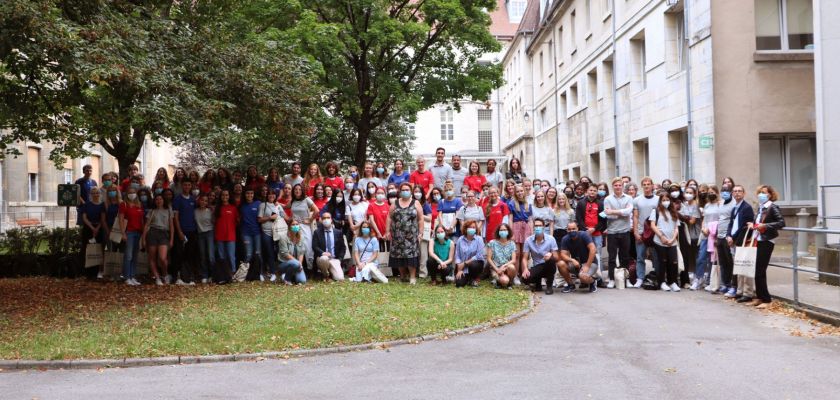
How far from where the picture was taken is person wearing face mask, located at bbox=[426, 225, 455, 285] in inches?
572

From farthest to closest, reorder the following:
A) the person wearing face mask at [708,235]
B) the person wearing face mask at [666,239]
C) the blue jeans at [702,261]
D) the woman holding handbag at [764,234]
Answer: the person wearing face mask at [666,239] < the blue jeans at [702,261] < the person wearing face mask at [708,235] < the woman holding handbag at [764,234]

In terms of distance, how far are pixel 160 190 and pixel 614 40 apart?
55.1 ft

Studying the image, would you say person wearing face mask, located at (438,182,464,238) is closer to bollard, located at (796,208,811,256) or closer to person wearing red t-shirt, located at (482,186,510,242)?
person wearing red t-shirt, located at (482,186,510,242)

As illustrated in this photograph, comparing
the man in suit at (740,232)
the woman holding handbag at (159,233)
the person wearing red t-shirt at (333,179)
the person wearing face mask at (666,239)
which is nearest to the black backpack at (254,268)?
the woman holding handbag at (159,233)

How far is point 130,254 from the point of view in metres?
14.7

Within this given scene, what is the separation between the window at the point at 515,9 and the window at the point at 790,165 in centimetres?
5829

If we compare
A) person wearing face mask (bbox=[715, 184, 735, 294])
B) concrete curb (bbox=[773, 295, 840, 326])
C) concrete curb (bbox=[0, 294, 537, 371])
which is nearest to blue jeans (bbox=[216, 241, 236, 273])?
concrete curb (bbox=[0, 294, 537, 371])

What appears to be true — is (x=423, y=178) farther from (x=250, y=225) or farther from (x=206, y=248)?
(x=206, y=248)

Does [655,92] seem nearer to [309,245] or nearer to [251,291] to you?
[309,245]

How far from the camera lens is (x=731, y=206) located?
42.8 feet

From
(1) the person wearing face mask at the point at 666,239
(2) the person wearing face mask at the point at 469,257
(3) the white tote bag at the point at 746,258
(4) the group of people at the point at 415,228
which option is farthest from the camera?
(2) the person wearing face mask at the point at 469,257

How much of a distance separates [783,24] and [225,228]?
13888 mm

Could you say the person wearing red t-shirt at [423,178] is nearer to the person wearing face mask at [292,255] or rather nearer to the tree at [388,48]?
the person wearing face mask at [292,255]

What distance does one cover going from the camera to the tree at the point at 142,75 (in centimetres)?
1007
